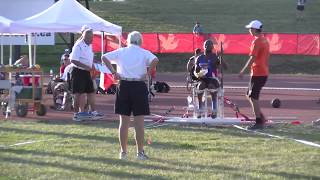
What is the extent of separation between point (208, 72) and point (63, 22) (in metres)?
6.21

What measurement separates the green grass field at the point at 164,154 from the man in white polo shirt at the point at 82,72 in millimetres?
1068

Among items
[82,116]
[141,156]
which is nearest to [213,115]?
[82,116]

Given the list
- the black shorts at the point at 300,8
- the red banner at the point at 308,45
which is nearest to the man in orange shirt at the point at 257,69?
the red banner at the point at 308,45

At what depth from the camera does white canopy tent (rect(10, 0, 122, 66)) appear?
1873 centimetres

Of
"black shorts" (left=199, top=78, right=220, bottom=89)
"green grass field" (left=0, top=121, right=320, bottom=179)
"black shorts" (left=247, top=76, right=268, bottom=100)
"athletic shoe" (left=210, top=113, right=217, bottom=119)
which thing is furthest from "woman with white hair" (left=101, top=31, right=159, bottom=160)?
"black shorts" (left=199, top=78, right=220, bottom=89)

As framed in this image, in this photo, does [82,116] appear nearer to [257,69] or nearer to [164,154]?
[257,69]

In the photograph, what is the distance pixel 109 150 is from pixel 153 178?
7.33ft

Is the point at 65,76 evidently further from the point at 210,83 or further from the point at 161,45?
the point at 161,45

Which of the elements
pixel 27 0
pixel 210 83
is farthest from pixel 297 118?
pixel 27 0

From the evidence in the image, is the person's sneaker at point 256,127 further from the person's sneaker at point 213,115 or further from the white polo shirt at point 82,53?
the white polo shirt at point 82,53

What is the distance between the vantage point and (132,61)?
32.7ft

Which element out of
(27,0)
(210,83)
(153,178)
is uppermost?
(27,0)

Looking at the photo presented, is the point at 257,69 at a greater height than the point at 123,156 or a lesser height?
greater

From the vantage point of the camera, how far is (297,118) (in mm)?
15453
